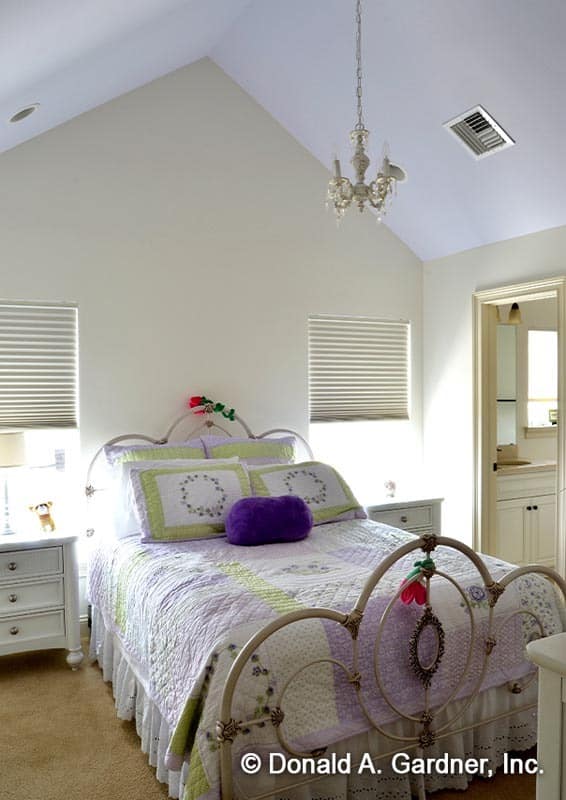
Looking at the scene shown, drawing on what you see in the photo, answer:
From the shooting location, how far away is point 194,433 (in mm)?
4062

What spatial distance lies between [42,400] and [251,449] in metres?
1.22

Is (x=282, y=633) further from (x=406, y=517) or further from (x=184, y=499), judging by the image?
(x=406, y=517)

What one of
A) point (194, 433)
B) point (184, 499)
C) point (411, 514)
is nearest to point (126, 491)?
point (184, 499)

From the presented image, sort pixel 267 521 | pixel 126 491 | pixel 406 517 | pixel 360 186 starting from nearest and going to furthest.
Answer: pixel 360 186, pixel 267 521, pixel 126 491, pixel 406 517

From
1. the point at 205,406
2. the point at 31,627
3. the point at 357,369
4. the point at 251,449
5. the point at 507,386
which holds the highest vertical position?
the point at 357,369

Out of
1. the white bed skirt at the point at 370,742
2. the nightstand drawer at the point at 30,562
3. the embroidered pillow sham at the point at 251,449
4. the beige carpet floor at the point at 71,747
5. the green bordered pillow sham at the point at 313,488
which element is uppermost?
the embroidered pillow sham at the point at 251,449

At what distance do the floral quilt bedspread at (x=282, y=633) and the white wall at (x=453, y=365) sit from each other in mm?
1820

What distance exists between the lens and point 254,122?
14.0 ft

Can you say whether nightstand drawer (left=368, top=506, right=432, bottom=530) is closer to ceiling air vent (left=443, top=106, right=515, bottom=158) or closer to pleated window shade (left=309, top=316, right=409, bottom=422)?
pleated window shade (left=309, top=316, right=409, bottom=422)

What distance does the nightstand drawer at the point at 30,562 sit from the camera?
317 centimetres

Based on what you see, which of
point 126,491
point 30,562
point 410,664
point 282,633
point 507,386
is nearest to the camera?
point 282,633

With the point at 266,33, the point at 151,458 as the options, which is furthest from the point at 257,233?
the point at 151,458

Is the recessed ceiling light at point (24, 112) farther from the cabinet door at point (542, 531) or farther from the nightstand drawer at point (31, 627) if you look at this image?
the cabinet door at point (542, 531)

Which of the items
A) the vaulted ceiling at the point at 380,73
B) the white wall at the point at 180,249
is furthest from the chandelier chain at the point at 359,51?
the white wall at the point at 180,249
